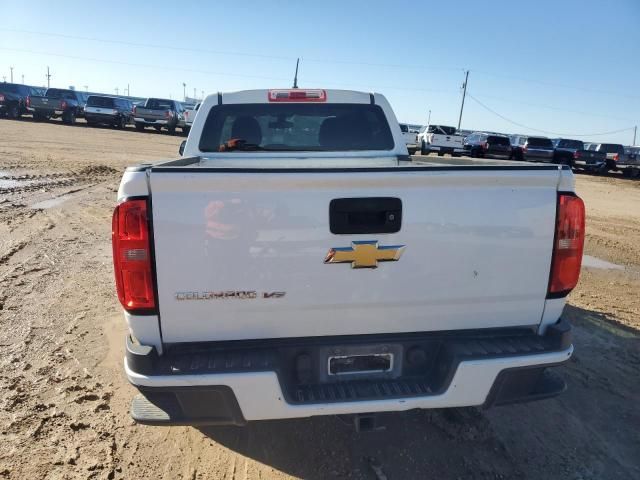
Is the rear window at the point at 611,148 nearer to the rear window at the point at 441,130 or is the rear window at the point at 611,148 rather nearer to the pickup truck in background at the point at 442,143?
the pickup truck in background at the point at 442,143

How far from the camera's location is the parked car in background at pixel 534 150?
27625 mm

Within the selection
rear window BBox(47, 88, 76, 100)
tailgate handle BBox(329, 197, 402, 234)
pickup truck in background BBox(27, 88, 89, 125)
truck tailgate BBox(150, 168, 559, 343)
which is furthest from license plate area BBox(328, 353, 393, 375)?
rear window BBox(47, 88, 76, 100)

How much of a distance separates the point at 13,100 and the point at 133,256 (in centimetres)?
3496

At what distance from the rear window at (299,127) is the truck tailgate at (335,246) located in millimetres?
2176

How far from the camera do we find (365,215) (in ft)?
7.53

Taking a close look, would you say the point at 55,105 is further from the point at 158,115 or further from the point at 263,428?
the point at 263,428

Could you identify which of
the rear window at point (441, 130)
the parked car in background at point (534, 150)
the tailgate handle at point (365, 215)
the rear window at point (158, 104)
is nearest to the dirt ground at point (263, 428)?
the tailgate handle at point (365, 215)

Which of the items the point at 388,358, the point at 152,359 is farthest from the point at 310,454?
the point at 152,359

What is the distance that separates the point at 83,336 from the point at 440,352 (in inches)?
128

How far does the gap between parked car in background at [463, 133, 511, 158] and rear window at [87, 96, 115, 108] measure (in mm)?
21826

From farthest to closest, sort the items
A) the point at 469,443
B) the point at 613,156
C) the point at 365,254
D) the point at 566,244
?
the point at 613,156 < the point at 469,443 < the point at 566,244 < the point at 365,254

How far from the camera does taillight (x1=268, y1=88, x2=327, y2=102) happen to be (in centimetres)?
445

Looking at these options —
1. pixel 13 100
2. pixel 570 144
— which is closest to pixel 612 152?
pixel 570 144

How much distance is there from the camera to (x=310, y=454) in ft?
9.53
